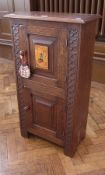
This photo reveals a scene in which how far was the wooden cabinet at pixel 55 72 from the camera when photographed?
116 centimetres

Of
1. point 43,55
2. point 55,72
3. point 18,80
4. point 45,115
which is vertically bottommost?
point 45,115

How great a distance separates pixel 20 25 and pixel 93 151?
1100 mm

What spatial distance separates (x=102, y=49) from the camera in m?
2.46

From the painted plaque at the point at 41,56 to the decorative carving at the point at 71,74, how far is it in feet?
0.53

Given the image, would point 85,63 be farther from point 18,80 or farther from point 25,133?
point 25,133

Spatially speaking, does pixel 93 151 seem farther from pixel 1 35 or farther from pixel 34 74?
pixel 1 35

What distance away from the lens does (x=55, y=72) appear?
1.30 metres

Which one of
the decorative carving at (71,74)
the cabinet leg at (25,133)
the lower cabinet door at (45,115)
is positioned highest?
the decorative carving at (71,74)

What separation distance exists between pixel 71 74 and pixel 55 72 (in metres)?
0.11

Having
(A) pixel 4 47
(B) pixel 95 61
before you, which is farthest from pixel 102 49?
(A) pixel 4 47

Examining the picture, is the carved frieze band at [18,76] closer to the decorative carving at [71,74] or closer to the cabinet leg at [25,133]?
the cabinet leg at [25,133]

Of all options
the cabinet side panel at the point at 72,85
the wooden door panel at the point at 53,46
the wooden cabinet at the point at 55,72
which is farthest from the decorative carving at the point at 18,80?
the cabinet side panel at the point at 72,85

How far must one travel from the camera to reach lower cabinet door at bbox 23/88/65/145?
143cm

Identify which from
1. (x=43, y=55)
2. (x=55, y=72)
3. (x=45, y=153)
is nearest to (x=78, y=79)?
(x=55, y=72)
